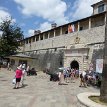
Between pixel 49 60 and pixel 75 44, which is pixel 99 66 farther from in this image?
pixel 49 60

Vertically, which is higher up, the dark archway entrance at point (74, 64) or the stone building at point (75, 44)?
the stone building at point (75, 44)

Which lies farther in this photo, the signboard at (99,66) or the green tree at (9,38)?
the green tree at (9,38)

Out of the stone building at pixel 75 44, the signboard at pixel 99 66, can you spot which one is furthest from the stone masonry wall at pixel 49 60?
the signboard at pixel 99 66

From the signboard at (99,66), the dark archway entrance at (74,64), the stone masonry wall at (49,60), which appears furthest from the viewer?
the stone masonry wall at (49,60)

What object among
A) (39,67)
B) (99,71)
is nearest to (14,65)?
(39,67)

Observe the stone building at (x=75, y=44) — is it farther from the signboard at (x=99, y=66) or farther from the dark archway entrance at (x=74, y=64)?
the signboard at (x=99, y=66)

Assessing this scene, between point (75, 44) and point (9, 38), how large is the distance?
20.1 metres

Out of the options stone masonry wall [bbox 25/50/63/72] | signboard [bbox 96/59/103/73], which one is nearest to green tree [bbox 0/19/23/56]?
stone masonry wall [bbox 25/50/63/72]

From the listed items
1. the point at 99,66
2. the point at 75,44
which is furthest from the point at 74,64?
the point at 99,66

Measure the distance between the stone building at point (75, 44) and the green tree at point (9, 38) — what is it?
17.7 ft

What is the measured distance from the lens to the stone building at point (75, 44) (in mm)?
26125

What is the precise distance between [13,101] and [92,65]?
15.1m

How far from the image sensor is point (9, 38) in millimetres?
45688

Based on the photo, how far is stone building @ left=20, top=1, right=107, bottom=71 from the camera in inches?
1029
